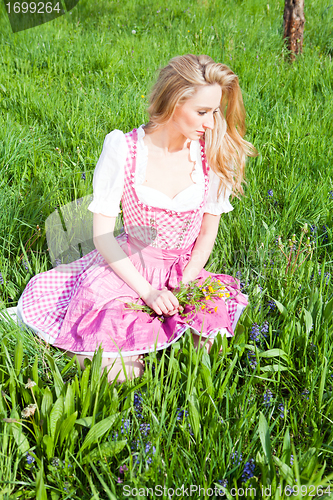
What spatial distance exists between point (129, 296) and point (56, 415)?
64cm

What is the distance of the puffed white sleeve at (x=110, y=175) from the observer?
5.90 feet

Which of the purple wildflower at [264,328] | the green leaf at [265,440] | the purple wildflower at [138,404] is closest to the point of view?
the green leaf at [265,440]

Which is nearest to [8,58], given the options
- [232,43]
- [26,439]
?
[232,43]

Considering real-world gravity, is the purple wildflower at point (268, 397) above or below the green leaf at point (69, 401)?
below

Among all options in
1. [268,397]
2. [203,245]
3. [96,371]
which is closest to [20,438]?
[96,371]

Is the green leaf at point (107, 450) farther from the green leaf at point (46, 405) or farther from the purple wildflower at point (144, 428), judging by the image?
the green leaf at point (46, 405)

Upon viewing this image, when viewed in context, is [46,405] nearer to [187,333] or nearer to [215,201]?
[187,333]

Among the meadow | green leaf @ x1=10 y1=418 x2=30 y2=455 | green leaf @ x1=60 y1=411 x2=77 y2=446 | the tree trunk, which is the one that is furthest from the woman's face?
the tree trunk

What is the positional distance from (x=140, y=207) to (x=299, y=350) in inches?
37.0

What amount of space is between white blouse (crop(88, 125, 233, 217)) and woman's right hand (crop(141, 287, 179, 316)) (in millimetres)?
388

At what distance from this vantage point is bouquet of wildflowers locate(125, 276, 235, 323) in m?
1.88

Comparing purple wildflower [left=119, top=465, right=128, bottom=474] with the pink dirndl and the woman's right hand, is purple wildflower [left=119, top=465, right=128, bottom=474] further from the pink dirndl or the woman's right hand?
the woman's right hand

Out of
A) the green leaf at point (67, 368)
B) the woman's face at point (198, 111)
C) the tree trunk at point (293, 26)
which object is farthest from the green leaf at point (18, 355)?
the tree trunk at point (293, 26)

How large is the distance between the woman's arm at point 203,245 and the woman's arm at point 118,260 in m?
0.25
